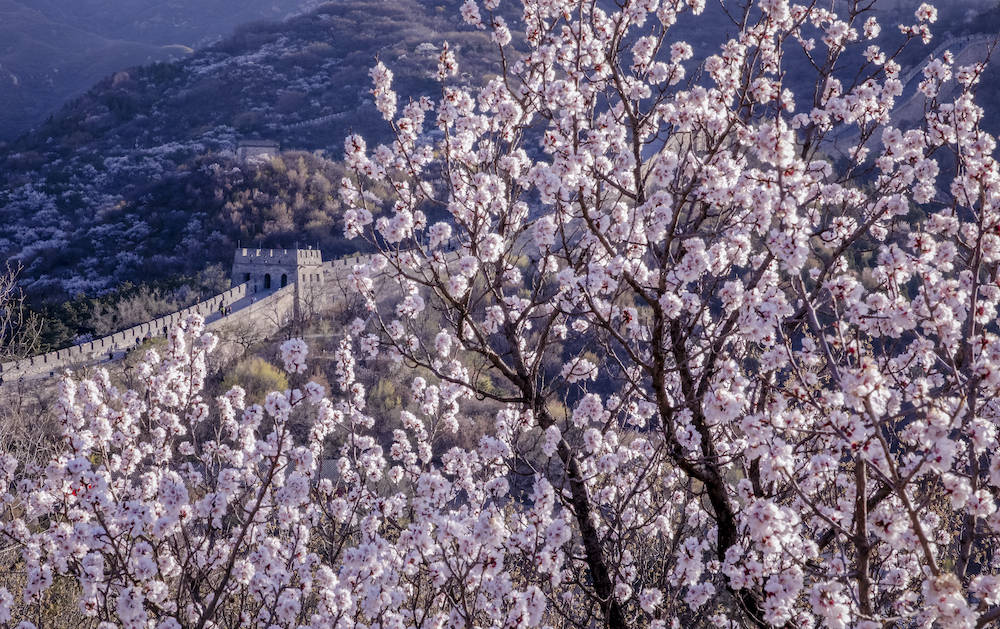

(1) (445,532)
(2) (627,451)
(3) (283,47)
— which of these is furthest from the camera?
(3) (283,47)

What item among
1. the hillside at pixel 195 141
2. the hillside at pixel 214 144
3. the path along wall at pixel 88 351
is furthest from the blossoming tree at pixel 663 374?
the hillside at pixel 195 141

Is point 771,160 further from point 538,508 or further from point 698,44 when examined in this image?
point 698,44

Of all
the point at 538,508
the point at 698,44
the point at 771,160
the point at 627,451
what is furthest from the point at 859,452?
the point at 698,44

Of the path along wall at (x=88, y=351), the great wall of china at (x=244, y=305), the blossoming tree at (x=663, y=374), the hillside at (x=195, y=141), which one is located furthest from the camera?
the hillside at (x=195, y=141)

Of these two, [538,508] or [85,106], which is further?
[85,106]

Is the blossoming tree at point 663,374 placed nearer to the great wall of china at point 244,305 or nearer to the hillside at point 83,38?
the great wall of china at point 244,305

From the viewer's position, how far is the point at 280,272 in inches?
1330

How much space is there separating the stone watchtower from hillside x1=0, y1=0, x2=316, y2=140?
2787 inches

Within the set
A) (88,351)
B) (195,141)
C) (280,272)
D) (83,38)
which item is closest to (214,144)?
(195,141)

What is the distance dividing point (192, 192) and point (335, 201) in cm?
1168

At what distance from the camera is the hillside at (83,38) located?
104 meters

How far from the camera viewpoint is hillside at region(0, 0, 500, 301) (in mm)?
47562

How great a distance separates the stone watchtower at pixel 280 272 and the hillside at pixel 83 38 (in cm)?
7080

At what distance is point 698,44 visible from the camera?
84.2m
